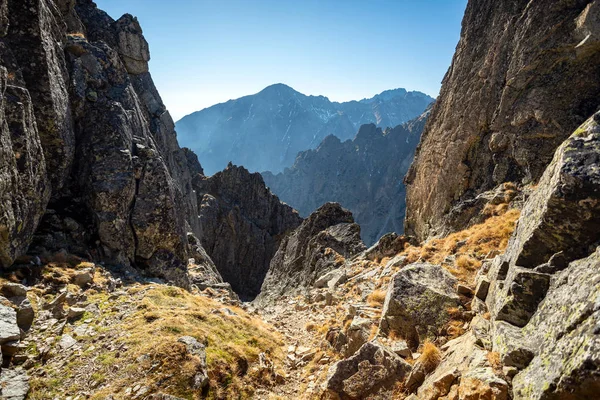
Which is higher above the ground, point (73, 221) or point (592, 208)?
point (73, 221)

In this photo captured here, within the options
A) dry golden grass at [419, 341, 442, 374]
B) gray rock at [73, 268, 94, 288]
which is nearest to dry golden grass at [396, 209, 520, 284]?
dry golden grass at [419, 341, 442, 374]

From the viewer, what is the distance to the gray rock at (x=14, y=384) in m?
7.84

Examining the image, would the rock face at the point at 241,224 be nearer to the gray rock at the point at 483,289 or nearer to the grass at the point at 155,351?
the grass at the point at 155,351

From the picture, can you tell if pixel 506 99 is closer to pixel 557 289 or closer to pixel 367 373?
pixel 557 289

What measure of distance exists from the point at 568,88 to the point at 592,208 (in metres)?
17.8

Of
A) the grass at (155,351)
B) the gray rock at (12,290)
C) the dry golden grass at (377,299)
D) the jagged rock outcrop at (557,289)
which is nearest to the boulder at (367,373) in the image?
the jagged rock outcrop at (557,289)

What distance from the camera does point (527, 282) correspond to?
6.98 metres

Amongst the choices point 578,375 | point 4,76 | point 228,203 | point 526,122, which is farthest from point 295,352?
point 228,203

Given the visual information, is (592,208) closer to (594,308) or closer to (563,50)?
(594,308)

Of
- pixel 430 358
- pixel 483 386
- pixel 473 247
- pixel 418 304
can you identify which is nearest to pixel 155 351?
pixel 430 358

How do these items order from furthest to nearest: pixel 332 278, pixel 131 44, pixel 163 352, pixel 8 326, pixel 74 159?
pixel 131 44, pixel 332 278, pixel 74 159, pixel 163 352, pixel 8 326

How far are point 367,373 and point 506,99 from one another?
74.7 feet

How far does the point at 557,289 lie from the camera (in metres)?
6.40

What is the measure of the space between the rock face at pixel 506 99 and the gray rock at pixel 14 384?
24285 millimetres
